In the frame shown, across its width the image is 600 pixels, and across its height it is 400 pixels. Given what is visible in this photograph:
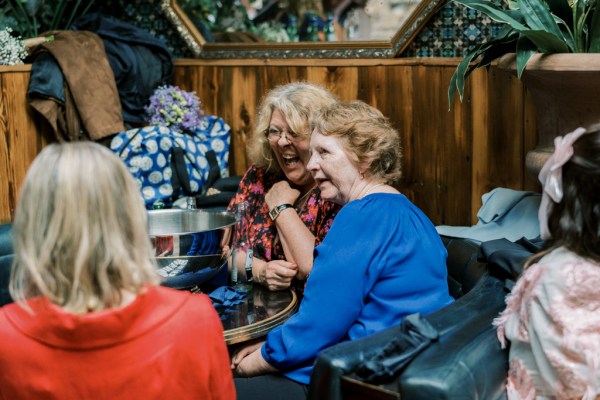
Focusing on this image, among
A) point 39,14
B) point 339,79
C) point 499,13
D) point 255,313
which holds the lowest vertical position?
point 255,313

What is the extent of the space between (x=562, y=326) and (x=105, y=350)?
0.89m

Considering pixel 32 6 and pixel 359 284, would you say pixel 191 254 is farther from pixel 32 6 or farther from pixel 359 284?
pixel 32 6

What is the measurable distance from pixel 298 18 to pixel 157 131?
0.91 metres

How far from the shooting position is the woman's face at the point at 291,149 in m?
2.81

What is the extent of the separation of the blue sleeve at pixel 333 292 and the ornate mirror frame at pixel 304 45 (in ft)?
6.27

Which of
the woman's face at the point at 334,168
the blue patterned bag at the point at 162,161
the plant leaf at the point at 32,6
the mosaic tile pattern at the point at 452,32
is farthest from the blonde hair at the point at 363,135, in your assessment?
the plant leaf at the point at 32,6

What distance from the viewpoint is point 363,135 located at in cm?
233

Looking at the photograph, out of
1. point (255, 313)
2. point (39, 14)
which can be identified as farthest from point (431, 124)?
point (39, 14)

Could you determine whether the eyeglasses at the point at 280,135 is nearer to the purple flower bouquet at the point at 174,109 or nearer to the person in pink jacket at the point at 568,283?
the person in pink jacket at the point at 568,283

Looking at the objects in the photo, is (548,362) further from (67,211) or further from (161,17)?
(161,17)

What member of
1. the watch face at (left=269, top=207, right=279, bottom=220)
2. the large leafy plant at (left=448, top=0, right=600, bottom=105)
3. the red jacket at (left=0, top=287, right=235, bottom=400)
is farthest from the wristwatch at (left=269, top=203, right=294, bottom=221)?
the red jacket at (left=0, top=287, right=235, bottom=400)

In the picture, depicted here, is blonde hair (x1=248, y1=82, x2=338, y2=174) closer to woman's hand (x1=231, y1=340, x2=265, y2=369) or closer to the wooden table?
the wooden table

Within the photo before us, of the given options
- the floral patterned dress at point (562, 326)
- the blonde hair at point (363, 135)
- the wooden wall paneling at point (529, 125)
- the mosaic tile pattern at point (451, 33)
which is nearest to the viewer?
the floral patterned dress at point (562, 326)

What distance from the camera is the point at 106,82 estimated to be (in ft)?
13.6
